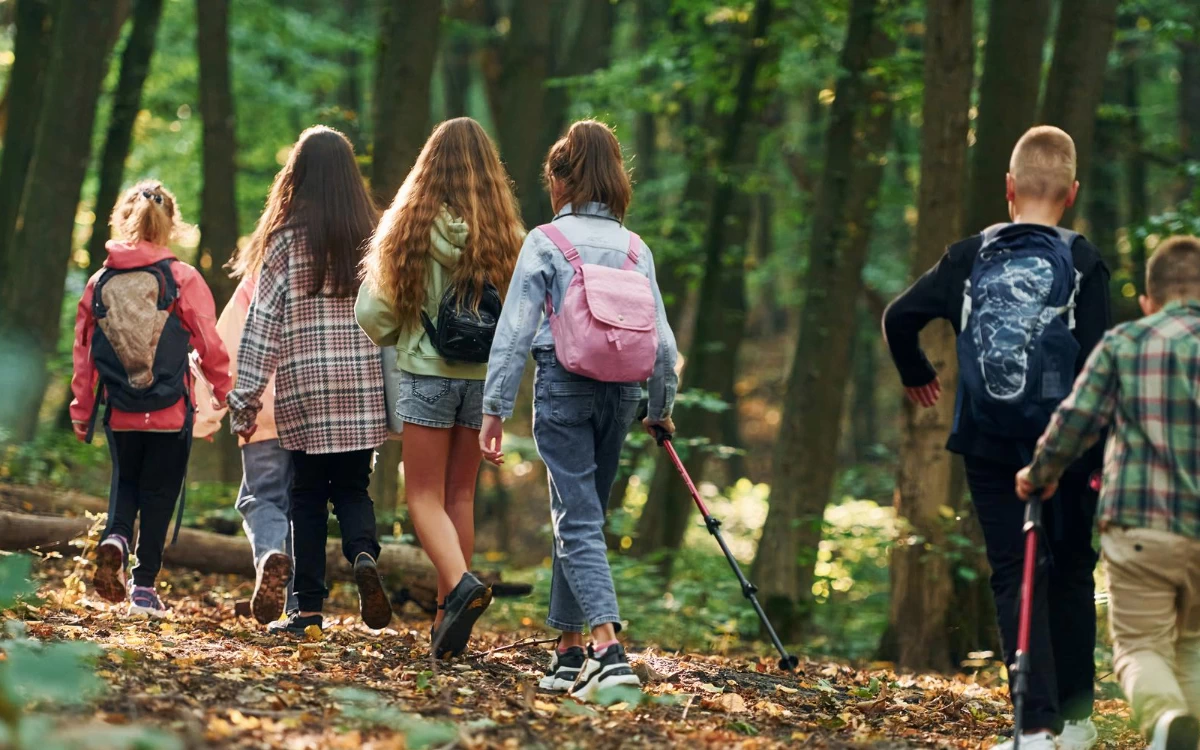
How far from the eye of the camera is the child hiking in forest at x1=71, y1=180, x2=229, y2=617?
743 cm

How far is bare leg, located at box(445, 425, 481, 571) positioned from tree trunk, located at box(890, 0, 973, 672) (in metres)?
3.87

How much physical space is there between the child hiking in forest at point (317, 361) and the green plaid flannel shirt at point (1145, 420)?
3.36m

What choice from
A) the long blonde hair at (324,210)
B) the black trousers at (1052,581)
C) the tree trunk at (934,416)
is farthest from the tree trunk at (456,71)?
the black trousers at (1052,581)

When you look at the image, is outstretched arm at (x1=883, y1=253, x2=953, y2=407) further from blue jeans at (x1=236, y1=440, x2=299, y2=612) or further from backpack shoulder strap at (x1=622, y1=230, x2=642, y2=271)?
blue jeans at (x1=236, y1=440, x2=299, y2=612)

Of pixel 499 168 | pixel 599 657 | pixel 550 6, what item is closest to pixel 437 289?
pixel 499 168

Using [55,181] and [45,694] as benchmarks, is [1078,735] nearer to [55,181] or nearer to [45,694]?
[45,694]

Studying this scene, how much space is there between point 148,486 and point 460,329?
2.38 m

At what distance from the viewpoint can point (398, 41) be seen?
10539 millimetres

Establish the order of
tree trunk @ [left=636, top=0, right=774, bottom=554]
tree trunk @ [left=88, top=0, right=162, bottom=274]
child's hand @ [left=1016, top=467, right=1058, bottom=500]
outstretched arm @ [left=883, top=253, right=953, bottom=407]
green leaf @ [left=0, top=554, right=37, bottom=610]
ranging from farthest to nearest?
tree trunk @ [left=88, top=0, right=162, bottom=274], tree trunk @ [left=636, top=0, right=774, bottom=554], outstretched arm @ [left=883, top=253, right=953, bottom=407], child's hand @ [left=1016, top=467, right=1058, bottom=500], green leaf @ [left=0, top=554, right=37, bottom=610]

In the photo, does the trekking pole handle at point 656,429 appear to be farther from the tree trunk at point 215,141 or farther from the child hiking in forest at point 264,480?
the tree trunk at point 215,141

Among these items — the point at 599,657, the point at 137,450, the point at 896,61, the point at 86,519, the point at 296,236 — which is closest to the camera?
the point at 599,657

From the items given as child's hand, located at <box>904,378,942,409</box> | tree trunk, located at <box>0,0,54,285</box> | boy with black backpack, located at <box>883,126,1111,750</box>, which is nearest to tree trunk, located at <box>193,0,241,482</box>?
tree trunk, located at <box>0,0,54,285</box>

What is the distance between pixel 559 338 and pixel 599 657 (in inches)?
49.9

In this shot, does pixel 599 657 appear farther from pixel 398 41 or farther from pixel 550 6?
pixel 550 6
